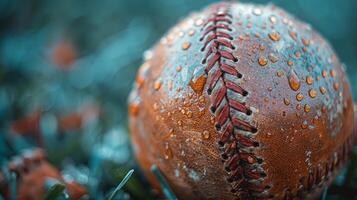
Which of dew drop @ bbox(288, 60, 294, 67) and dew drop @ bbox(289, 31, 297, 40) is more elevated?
dew drop @ bbox(289, 31, 297, 40)

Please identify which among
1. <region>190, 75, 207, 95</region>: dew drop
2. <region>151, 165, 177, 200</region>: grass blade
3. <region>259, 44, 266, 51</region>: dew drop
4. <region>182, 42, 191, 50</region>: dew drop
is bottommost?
<region>151, 165, 177, 200</region>: grass blade

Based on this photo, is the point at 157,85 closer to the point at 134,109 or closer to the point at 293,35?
the point at 134,109

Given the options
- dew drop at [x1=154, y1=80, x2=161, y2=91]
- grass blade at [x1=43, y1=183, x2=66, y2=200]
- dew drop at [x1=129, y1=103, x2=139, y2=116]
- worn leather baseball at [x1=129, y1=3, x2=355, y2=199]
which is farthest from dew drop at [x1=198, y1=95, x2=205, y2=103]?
grass blade at [x1=43, y1=183, x2=66, y2=200]

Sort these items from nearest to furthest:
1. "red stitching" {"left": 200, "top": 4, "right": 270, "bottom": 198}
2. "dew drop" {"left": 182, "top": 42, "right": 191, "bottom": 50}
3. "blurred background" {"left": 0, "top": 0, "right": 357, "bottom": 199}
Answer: "red stitching" {"left": 200, "top": 4, "right": 270, "bottom": 198} < "dew drop" {"left": 182, "top": 42, "right": 191, "bottom": 50} < "blurred background" {"left": 0, "top": 0, "right": 357, "bottom": 199}

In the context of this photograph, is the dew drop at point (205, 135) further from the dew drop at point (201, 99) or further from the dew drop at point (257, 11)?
the dew drop at point (257, 11)

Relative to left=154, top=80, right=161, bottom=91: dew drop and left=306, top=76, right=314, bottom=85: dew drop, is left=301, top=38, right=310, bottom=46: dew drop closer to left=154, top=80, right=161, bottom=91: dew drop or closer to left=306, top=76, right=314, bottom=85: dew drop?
left=306, top=76, right=314, bottom=85: dew drop

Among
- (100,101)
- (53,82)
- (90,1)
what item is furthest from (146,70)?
(90,1)
